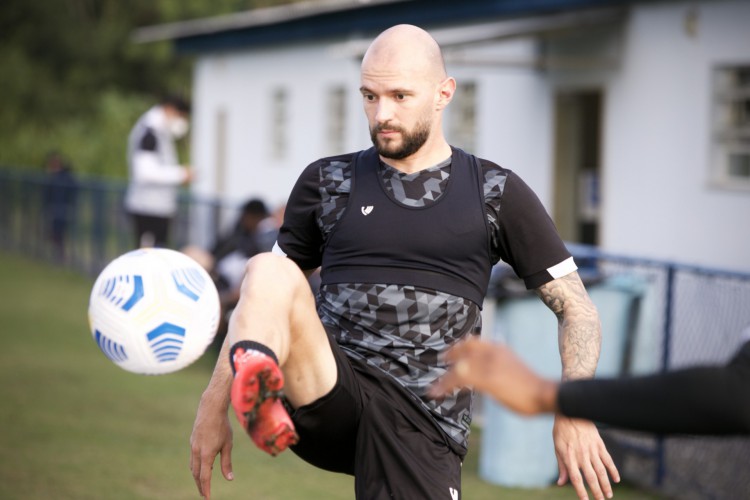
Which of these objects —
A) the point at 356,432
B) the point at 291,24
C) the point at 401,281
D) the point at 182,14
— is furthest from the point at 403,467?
the point at 182,14

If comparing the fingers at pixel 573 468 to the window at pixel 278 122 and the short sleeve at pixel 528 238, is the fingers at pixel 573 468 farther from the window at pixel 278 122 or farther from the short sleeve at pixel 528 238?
the window at pixel 278 122

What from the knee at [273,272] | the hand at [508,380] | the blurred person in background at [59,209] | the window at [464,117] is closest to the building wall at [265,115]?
the window at [464,117]

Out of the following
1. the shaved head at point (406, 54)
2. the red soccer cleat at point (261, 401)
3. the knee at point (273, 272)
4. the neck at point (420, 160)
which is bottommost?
the red soccer cleat at point (261, 401)

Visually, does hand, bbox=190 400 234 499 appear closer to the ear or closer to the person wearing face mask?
the ear

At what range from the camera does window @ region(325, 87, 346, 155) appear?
20.4m

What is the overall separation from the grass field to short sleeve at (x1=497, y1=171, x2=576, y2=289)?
3682 mm

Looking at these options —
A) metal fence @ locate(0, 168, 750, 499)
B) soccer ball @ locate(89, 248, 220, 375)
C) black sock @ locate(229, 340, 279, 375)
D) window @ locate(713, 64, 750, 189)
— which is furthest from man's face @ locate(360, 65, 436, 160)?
window @ locate(713, 64, 750, 189)

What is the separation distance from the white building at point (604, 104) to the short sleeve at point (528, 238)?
7.60m

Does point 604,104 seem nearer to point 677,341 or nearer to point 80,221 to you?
point 677,341

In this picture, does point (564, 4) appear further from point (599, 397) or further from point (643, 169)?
point (599, 397)

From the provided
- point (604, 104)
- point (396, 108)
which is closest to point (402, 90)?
point (396, 108)

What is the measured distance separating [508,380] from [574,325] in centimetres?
165

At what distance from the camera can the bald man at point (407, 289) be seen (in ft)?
14.2

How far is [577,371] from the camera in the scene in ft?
14.1
